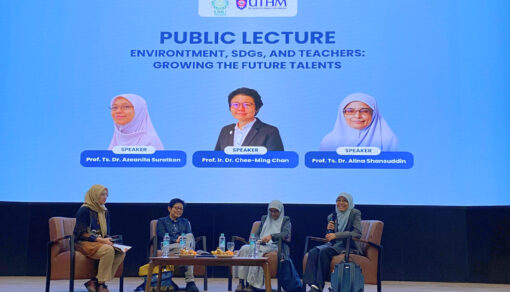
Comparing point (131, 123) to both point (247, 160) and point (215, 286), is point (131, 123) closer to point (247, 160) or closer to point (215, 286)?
point (247, 160)

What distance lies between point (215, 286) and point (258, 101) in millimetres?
1805

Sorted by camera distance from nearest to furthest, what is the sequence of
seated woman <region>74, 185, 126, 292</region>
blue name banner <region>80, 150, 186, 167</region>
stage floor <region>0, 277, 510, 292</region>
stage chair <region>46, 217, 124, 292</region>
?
1. stage chair <region>46, 217, 124, 292</region>
2. seated woman <region>74, 185, 126, 292</region>
3. stage floor <region>0, 277, 510, 292</region>
4. blue name banner <region>80, 150, 186, 167</region>

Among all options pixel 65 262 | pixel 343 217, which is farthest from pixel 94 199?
pixel 343 217

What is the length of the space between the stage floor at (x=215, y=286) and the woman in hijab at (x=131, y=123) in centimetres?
134

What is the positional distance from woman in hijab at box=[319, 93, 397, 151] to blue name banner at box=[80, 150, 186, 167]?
139 cm

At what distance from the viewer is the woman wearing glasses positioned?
20.6 feet

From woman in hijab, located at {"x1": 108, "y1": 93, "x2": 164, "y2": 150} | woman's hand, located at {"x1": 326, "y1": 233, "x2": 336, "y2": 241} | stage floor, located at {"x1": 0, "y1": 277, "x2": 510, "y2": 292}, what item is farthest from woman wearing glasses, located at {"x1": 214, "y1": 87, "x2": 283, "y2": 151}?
stage floor, located at {"x1": 0, "y1": 277, "x2": 510, "y2": 292}

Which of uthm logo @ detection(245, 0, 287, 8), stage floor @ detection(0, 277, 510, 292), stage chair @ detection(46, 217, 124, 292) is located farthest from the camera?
uthm logo @ detection(245, 0, 287, 8)

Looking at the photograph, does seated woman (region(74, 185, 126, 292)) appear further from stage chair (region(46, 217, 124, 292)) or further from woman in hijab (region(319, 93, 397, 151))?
woman in hijab (region(319, 93, 397, 151))

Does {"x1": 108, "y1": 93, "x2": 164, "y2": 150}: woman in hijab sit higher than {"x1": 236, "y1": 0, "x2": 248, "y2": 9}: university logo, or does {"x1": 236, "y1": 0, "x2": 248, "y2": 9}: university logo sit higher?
{"x1": 236, "y1": 0, "x2": 248, "y2": 9}: university logo

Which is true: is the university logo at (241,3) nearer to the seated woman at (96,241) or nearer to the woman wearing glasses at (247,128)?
the woman wearing glasses at (247,128)

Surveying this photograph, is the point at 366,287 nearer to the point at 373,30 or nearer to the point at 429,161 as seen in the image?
the point at 429,161

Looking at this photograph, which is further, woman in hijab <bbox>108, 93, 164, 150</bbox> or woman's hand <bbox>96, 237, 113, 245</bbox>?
woman in hijab <bbox>108, 93, 164, 150</bbox>

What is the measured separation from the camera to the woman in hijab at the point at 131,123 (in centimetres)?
631
